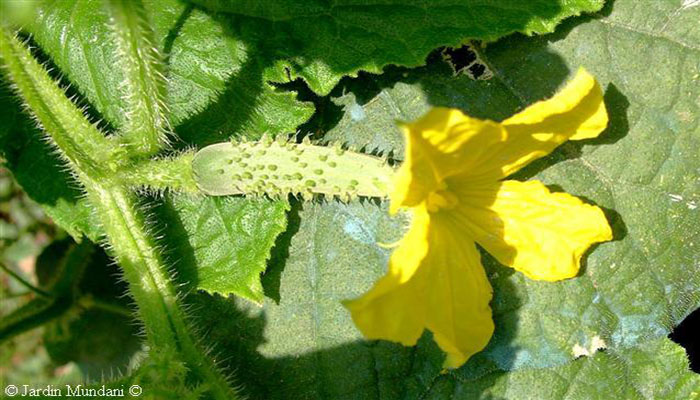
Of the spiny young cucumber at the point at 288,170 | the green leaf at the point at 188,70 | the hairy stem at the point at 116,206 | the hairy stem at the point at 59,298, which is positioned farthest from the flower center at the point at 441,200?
the hairy stem at the point at 59,298

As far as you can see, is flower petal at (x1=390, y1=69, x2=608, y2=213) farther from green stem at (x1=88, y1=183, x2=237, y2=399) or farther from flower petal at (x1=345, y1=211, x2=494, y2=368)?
green stem at (x1=88, y1=183, x2=237, y2=399)

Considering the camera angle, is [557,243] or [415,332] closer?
[415,332]

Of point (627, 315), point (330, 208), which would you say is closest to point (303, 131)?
point (330, 208)

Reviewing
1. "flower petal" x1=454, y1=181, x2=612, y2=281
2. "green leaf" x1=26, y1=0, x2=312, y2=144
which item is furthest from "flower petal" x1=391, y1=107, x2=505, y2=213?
"green leaf" x1=26, y1=0, x2=312, y2=144

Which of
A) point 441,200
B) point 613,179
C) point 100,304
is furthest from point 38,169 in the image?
point 613,179

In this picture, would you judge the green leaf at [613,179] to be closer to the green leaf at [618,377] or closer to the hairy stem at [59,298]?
the green leaf at [618,377]

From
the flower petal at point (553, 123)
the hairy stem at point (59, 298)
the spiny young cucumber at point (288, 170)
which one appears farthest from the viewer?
the hairy stem at point (59, 298)

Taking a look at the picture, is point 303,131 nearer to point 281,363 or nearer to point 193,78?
point 193,78
